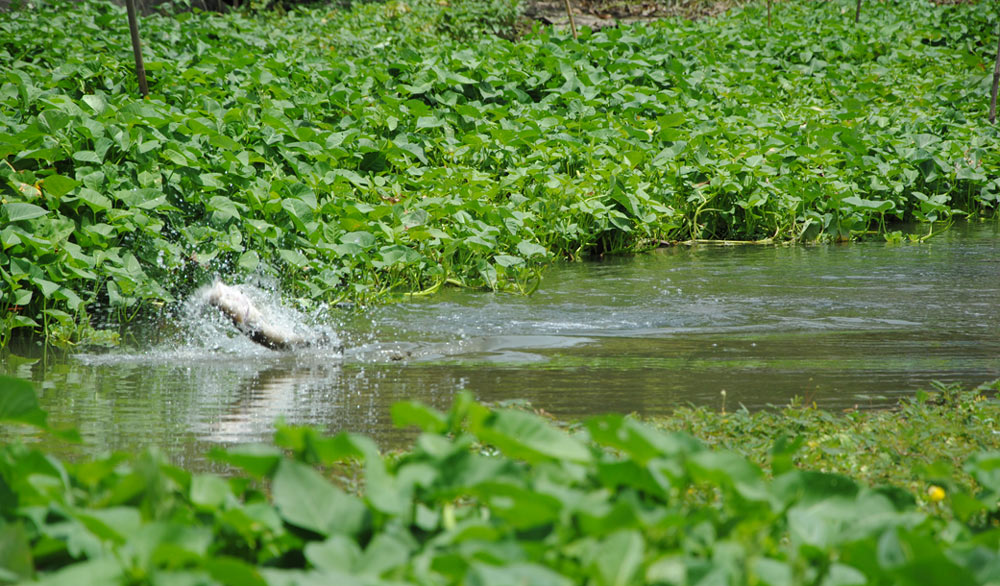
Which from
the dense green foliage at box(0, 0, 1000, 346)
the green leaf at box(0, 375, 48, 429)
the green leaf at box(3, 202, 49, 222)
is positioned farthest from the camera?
the dense green foliage at box(0, 0, 1000, 346)

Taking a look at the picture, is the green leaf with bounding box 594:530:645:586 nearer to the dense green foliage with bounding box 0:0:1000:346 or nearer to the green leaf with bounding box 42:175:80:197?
the dense green foliage with bounding box 0:0:1000:346

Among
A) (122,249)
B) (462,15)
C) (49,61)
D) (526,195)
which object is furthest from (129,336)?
(462,15)

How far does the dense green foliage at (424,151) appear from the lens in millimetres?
4688

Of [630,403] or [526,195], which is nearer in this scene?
[630,403]

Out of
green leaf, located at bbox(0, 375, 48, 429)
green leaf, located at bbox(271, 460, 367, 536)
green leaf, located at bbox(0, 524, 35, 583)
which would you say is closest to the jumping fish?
green leaf, located at bbox(0, 375, 48, 429)

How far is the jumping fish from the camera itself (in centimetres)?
417

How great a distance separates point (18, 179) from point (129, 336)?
924mm

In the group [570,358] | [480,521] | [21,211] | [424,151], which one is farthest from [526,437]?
[424,151]

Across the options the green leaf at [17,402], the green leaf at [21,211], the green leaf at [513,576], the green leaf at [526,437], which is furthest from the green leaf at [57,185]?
the green leaf at [513,576]

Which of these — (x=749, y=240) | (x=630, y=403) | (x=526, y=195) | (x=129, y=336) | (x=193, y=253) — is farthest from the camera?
(x=749, y=240)

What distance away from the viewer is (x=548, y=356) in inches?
158

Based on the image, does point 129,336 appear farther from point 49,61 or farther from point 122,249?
point 49,61

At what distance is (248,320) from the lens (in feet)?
13.9

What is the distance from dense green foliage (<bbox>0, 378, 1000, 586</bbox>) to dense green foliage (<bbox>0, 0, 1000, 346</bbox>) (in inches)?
123
